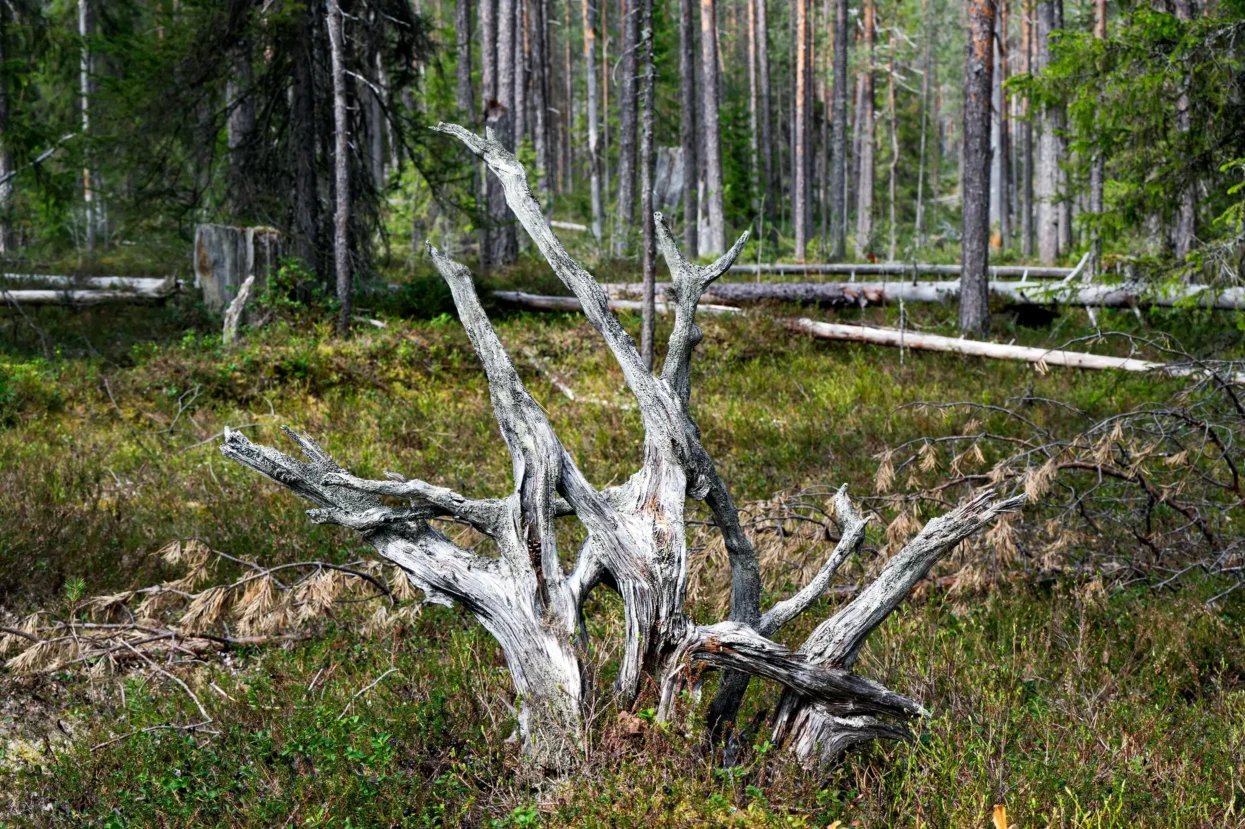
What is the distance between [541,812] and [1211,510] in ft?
17.7

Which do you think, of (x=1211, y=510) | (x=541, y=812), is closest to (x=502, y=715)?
(x=541, y=812)

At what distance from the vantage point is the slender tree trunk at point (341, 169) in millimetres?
11898

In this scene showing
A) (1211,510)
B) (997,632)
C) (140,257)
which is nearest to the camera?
(997,632)

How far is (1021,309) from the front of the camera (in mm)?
13914

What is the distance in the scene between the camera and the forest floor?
10.8 ft

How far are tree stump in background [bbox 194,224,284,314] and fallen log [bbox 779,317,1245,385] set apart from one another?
6908 mm

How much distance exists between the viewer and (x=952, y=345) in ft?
37.0

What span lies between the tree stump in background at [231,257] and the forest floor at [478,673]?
2.57 m

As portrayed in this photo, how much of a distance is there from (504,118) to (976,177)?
385 inches

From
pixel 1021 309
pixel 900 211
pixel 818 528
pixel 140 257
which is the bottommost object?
pixel 818 528

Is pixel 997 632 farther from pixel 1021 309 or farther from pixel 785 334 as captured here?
pixel 1021 309

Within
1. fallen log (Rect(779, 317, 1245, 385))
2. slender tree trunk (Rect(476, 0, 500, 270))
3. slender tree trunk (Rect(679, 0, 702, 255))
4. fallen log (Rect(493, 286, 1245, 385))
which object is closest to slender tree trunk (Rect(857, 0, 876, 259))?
slender tree trunk (Rect(679, 0, 702, 255))

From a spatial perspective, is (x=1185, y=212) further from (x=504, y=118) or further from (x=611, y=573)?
(x=504, y=118)


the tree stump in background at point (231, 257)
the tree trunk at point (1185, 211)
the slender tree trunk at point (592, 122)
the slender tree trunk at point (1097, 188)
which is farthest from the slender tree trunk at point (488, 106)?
the tree trunk at point (1185, 211)
